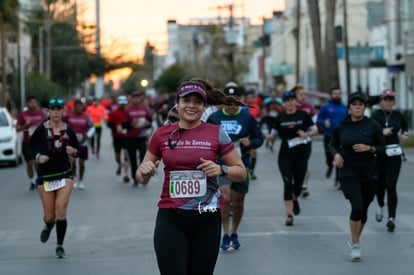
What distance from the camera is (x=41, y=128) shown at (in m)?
11.5

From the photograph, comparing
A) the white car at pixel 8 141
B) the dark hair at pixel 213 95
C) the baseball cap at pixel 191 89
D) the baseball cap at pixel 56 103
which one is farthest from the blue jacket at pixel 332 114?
the baseball cap at pixel 191 89

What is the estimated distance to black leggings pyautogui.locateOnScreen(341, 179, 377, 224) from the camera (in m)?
10.6

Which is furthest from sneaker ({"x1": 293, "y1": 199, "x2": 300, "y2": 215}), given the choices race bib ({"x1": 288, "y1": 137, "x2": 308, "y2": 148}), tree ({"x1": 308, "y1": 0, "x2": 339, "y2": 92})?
tree ({"x1": 308, "y1": 0, "x2": 339, "y2": 92})

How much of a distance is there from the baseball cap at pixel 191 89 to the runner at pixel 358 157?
13.9ft

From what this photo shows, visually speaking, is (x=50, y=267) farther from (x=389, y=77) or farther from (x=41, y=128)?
(x=389, y=77)

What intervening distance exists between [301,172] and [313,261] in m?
3.27

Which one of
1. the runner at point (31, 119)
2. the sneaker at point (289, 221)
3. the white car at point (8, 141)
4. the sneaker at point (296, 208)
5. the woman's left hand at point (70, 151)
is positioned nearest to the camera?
the woman's left hand at point (70, 151)

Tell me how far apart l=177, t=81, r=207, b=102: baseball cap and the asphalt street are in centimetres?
348

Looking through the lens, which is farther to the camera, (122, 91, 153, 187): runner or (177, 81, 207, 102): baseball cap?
(122, 91, 153, 187): runner

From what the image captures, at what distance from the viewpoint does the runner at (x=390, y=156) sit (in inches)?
502

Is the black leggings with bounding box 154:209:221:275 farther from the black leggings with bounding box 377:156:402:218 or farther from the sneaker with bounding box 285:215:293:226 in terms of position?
the sneaker with bounding box 285:215:293:226

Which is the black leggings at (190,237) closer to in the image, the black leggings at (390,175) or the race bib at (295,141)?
the black leggings at (390,175)

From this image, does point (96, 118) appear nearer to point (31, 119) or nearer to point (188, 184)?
point (31, 119)

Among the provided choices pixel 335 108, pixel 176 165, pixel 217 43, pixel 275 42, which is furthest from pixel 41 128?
pixel 217 43
